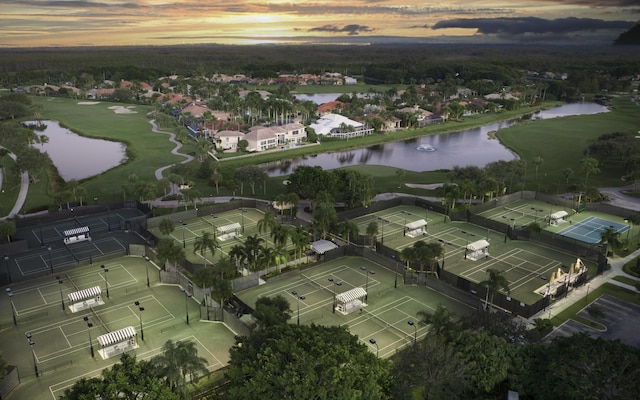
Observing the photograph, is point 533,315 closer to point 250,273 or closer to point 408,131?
point 250,273

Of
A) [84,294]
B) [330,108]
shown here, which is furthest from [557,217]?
[330,108]

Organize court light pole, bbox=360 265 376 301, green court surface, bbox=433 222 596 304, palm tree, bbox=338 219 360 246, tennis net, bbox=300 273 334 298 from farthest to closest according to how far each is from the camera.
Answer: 1. palm tree, bbox=338 219 360 246
2. green court surface, bbox=433 222 596 304
3. tennis net, bbox=300 273 334 298
4. court light pole, bbox=360 265 376 301

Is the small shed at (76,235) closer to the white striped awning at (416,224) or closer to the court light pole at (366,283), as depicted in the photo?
the court light pole at (366,283)

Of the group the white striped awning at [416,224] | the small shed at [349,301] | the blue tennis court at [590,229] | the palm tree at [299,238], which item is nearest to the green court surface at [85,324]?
the small shed at [349,301]

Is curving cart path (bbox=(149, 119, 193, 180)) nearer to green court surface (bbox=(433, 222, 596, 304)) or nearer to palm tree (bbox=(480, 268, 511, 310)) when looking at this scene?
green court surface (bbox=(433, 222, 596, 304))

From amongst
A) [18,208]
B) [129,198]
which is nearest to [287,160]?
[129,198]

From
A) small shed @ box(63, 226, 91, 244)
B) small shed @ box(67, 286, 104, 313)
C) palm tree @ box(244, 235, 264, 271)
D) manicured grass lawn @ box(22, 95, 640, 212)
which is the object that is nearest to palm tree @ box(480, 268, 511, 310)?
palm tree @ box(244, 235, 264, 271)
